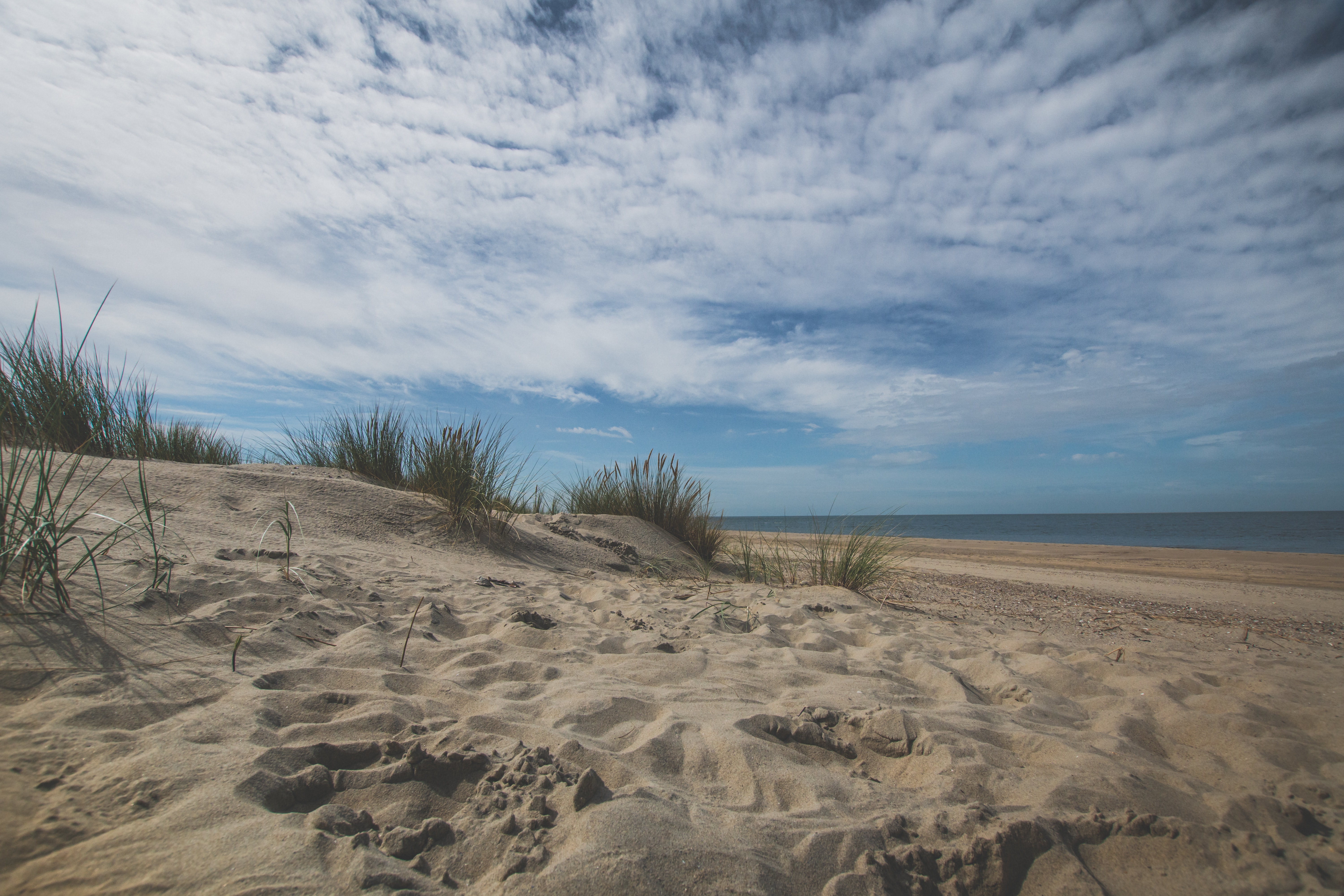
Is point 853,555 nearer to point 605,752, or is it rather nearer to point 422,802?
point 605,752

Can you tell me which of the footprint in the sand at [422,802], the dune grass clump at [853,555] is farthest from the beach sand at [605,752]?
the dune grass clump at [853,555]

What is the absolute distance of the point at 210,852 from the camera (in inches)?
41.3

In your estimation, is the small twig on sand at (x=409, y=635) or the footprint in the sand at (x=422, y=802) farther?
the small twig on sand at (x=409, y=635)

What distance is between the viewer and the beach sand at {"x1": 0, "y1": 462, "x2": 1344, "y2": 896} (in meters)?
1.16

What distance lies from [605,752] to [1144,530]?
4015cm

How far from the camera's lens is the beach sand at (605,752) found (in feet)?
3.79

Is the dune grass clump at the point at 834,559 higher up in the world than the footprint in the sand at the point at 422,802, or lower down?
higher up

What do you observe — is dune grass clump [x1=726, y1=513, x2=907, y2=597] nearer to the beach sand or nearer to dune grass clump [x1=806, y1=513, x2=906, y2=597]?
dune grass clump [x1=806, y1=513, x2=906, y2=597]

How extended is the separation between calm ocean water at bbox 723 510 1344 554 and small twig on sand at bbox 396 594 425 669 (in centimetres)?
380

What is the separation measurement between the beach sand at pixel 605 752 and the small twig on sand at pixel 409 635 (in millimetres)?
27

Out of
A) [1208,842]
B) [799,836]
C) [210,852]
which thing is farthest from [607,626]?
[1208,842]

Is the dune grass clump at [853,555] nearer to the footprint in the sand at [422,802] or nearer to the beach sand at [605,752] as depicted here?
the beach sand at [605,752]

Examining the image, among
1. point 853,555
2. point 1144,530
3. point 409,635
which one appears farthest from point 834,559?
point 1144,530

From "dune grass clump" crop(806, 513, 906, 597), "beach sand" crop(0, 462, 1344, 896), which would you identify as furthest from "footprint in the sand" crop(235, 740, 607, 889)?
"dune grass clump" crop(806, 513, 906, 597)
